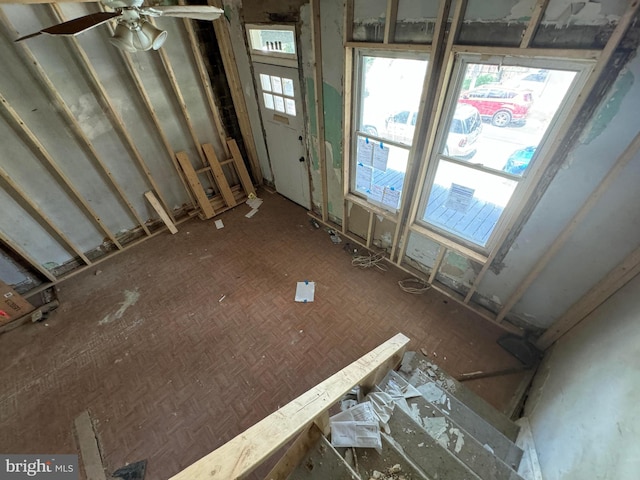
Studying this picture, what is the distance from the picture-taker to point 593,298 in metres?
2.07

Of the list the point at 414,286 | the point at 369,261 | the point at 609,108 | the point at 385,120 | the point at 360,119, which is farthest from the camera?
the point at 369,261

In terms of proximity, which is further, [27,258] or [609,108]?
[27,258]

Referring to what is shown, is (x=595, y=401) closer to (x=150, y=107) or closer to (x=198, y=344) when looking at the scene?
(x=198, y=344)

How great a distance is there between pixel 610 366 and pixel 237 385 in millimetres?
2788

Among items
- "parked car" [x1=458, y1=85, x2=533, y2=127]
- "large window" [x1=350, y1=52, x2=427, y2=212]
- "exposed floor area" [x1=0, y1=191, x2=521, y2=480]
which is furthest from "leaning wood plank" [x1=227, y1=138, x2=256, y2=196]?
"parked car" [x1=458, y1=85, x2=533, y2=127]

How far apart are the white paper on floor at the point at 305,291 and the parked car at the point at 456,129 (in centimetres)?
197

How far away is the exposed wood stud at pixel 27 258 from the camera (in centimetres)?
305

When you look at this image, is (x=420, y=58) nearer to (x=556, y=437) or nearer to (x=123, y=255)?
(x=556, y=437)

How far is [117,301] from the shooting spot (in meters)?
3.29

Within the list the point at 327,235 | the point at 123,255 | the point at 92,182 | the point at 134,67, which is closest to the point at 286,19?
the point at 134,67

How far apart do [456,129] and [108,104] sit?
12.8 ft

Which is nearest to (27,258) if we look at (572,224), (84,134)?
(84,134)

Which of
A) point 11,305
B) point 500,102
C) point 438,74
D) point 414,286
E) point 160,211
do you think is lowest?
point 414,286

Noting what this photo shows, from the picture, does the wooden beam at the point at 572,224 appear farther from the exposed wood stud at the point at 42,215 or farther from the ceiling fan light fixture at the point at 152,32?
the exposed wood stud at the point at 42,215
